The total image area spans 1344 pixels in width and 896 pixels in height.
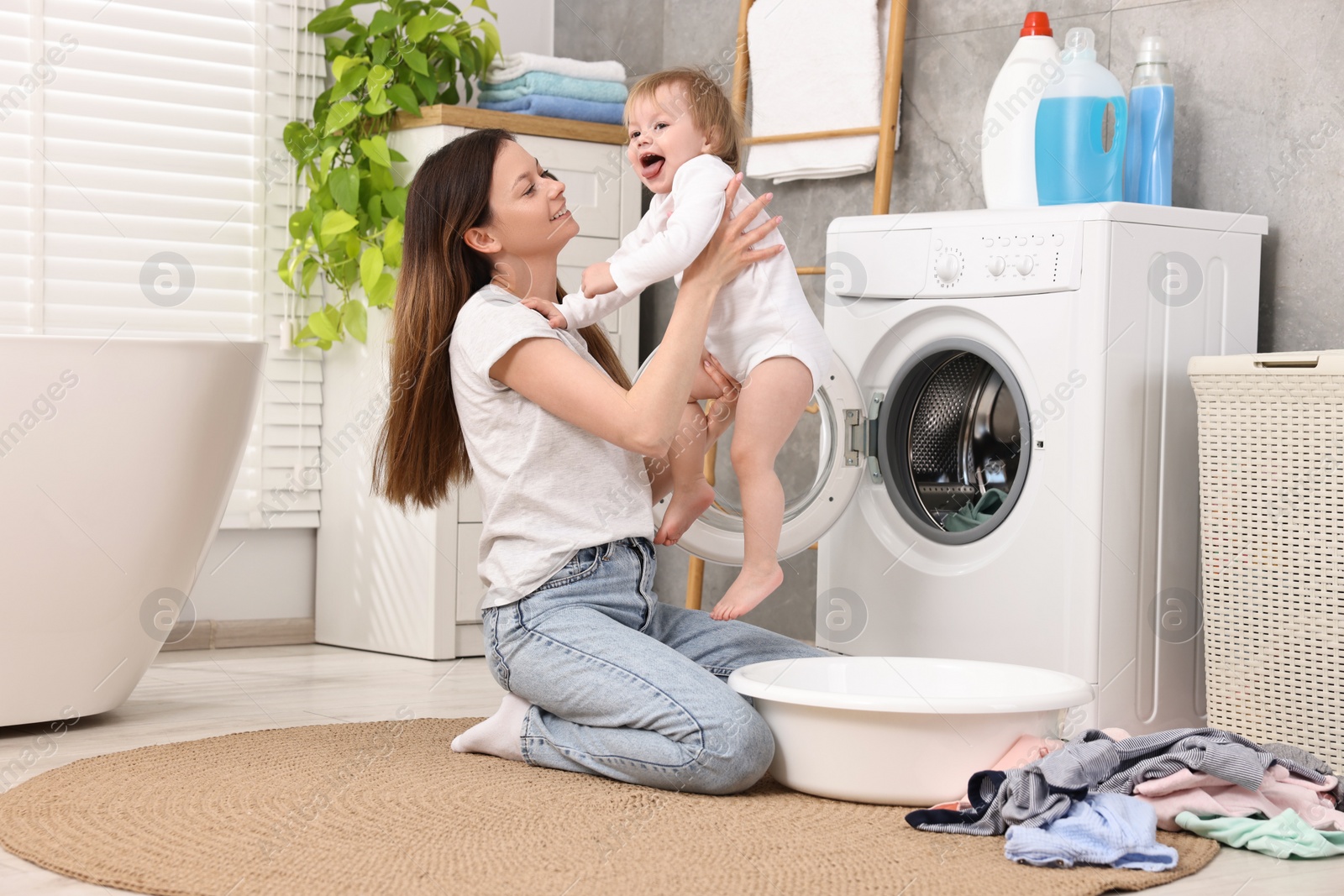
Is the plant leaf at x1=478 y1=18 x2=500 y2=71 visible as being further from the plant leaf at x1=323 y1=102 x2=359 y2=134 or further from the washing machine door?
the washing machine door

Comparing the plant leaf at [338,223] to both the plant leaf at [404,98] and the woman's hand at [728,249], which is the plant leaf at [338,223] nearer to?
the plant leaf at [404,98]

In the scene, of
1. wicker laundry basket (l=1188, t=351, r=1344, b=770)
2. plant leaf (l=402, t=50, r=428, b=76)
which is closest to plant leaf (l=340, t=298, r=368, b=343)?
plant leaf (l=402, t=50, r=428, b=76)

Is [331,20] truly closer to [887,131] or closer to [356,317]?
[356,317]

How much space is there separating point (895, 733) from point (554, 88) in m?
1.96

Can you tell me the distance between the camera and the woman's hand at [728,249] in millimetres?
1951

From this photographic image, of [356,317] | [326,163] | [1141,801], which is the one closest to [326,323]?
[356,317]

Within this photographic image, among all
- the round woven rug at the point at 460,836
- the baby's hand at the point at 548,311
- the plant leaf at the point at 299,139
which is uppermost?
the plant leaf at the point at 299,139

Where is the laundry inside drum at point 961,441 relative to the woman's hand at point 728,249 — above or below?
below

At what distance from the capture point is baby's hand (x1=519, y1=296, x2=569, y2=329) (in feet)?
6.31

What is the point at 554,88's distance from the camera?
3191 mm

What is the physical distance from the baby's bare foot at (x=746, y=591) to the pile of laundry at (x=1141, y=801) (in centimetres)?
43

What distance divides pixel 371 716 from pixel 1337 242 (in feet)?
5.78

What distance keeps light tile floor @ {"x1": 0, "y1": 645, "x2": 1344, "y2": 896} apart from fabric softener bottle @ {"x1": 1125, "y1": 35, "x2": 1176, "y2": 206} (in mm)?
1167

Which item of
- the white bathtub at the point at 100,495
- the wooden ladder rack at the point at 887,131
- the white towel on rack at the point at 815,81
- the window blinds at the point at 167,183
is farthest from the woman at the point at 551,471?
the window blinds at the point at 167,183
